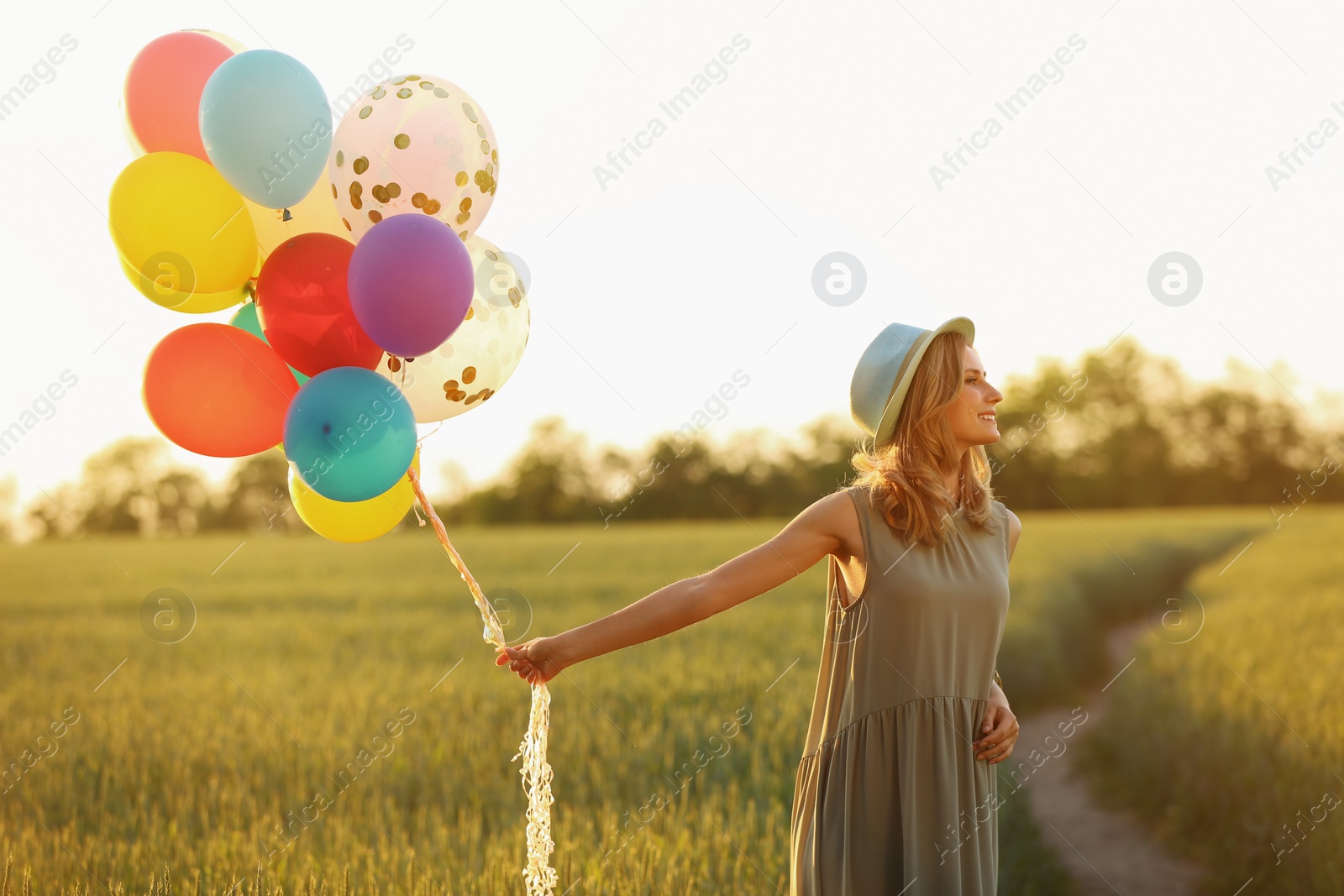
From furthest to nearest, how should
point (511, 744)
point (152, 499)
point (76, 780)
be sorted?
point (152, 499) < point (511, 744) < point (76, 780)

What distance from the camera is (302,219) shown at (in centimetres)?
→ 266

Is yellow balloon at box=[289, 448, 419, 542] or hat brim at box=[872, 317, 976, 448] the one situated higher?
yellow balloon at box=[289, 448, 419, 542]

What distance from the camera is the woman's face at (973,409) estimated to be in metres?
2.37

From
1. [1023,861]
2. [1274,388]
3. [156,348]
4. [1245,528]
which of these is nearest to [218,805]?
[156,348]

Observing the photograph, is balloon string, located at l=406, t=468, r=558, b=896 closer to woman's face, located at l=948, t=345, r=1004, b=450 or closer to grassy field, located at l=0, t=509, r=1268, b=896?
grassy field, located at l=0, t=509, r=1268, b=896

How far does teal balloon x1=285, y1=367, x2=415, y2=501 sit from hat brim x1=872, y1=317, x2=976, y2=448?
1.12m

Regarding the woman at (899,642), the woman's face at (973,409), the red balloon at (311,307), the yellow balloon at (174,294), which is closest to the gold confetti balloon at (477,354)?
the red balloon at (311,307)

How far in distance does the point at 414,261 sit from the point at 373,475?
51 cm

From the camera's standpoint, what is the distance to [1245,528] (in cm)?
2608

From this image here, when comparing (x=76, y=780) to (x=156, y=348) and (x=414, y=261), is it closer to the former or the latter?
(x=156, y=348)

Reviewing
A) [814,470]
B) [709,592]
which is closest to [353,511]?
[709,592]

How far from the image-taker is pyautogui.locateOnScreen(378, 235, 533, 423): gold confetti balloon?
262 centimetres

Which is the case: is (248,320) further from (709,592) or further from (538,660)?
(709,592)

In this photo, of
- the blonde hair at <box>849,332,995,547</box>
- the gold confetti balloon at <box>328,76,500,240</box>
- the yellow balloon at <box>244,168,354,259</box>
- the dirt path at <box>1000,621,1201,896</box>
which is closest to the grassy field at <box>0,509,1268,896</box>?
the dirt path at <box>1000,621,1201,896</box>
